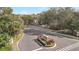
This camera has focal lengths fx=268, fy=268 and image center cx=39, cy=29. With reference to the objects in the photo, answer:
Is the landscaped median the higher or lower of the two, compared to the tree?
lower

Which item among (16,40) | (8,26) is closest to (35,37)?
(16,40)

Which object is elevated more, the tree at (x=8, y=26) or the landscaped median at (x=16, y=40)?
the tree at (x=8, y=26)

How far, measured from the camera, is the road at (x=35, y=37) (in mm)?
4586

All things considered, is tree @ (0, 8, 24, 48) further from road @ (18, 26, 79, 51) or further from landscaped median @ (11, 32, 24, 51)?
road @ (18, 26, 79, 51)

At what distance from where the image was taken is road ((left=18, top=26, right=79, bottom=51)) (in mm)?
4586

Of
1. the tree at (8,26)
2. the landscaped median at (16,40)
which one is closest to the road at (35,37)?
the landscaped median at (16,40)

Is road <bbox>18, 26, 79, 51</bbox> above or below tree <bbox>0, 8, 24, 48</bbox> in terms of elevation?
below

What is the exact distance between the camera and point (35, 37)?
182 inches

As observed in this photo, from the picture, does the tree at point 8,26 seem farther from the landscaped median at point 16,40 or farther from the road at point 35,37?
the road at point 35,37

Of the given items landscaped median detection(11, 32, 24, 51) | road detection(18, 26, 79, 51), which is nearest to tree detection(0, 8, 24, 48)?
landscaped median detection(11, 32, 24, 51)

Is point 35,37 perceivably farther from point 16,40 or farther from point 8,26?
point 8,26
